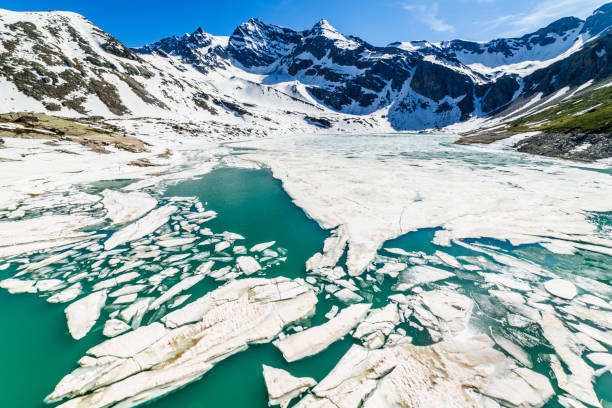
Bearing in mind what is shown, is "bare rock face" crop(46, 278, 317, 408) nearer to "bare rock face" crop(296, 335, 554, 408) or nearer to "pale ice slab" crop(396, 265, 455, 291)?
"bare rock face" crop(296, 335, 554, 408)

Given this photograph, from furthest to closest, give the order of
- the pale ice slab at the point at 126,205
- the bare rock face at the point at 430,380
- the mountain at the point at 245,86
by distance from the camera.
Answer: the mountain at the point at 245,86 → the pale ice slab at the point at 126,205 → the bare rock face at the point at 430,380

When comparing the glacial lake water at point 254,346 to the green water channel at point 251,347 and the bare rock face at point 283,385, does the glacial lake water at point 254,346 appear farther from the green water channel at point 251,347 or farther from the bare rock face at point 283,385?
the bare rock face at point 283,385

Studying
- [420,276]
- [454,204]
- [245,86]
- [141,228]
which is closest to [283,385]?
[420,276]

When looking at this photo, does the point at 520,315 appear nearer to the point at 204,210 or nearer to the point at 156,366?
the point at 156,366

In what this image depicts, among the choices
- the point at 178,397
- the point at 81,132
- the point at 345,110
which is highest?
the point at 345,110

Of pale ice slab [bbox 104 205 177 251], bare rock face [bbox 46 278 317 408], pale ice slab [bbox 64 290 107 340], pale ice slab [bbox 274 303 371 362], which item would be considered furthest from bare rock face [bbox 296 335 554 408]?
pale ice slab [bbox 104 205 177 251]

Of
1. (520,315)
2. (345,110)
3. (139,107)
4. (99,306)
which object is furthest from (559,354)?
(345,110)

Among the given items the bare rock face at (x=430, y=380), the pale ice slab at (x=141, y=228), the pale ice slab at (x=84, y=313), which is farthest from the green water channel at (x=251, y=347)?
the pale ice slab at (x=141, y=228)
